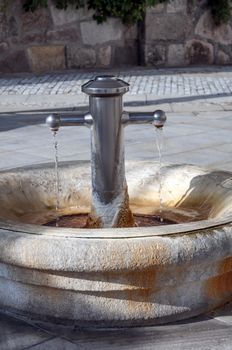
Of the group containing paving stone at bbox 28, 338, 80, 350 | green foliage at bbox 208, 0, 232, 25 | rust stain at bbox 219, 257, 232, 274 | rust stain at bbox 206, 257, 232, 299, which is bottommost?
green foliage at bbox 208, 0, 232, 25

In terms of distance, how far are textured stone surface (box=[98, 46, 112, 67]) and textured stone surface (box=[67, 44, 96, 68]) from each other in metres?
0.10

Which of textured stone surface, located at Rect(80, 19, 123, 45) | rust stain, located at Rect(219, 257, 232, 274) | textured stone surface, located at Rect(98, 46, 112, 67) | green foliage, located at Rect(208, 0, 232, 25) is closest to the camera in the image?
→ rust stain, located at Rect(219, 257, 232, 274)

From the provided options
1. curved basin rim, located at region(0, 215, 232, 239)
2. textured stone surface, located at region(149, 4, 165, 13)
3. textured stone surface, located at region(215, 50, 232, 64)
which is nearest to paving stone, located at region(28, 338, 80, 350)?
curved basin rim, located at region(0, 215, 232, 239)

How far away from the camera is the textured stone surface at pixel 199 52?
36.8 ft

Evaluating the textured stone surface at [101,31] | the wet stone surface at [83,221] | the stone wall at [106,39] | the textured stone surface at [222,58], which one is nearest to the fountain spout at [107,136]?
the wet stone surface at [83,221]

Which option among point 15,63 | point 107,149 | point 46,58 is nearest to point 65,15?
point 46,58

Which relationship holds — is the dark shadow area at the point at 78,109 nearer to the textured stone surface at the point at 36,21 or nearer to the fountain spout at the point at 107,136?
the textured stone surface at the point at 36,21

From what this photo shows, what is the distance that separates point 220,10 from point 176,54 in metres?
0.93

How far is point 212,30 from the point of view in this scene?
11250 mm

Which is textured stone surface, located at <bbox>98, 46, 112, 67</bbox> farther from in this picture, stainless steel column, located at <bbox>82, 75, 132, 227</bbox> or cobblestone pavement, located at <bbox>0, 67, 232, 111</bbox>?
stainless steel column, located at <bbox>82, 75, 132, 227</bbox>

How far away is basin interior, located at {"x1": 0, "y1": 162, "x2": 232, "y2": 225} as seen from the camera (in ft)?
10.8

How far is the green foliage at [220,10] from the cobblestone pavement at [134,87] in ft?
2.66

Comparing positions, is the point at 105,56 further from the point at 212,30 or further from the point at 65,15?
the point at 212,30

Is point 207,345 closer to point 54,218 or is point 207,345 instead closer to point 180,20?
point 54,218
